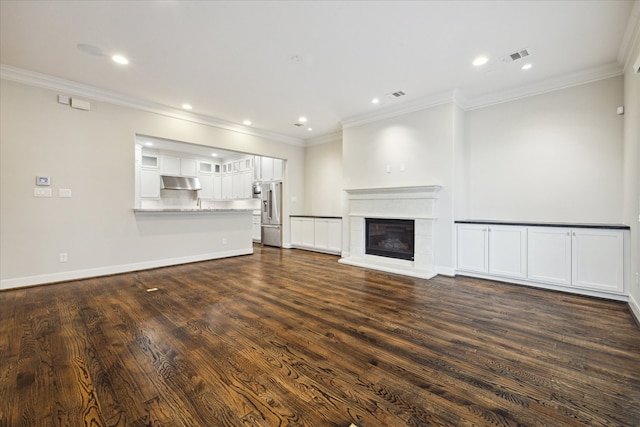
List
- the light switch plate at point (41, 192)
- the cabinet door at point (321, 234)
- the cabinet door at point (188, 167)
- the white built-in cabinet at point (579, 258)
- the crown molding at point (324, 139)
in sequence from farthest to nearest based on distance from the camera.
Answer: the cabinet door at point (188, 167), the crown molding at point (324, 139), the cabinet door at point (321, 234), the light switch plate at point (41, 192), the white built-in cabinet at point (579, 258)

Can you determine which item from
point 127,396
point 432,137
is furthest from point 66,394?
point 432,137

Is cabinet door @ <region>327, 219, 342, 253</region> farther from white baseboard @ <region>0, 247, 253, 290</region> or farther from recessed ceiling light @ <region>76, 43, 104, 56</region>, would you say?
recessed ceiling light @ <region>76, 43, 104, 56</region>

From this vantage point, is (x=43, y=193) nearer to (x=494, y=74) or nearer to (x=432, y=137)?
(x=432, y=137)

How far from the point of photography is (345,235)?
5820 millimetres

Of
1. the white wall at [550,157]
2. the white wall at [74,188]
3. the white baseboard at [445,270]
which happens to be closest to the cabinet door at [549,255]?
the white wall at [550,157]

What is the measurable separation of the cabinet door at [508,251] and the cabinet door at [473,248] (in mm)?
77

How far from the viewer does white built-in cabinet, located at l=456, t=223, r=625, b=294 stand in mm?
3150

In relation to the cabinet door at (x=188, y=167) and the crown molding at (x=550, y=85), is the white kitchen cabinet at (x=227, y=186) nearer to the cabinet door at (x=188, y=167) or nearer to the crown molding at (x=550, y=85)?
the cabinet door at (x=188, y=167)

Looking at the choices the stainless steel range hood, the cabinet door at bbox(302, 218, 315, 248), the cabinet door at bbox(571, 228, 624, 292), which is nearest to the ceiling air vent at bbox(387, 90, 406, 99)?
the cabinet door at bbox(571, 228, 624, 292)

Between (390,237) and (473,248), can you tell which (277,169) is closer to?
(390,237)

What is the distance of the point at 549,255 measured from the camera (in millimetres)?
3535

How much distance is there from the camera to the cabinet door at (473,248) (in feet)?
13.3

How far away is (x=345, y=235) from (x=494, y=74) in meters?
3.68

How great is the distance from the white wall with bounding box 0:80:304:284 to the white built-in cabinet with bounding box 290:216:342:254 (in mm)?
2771
